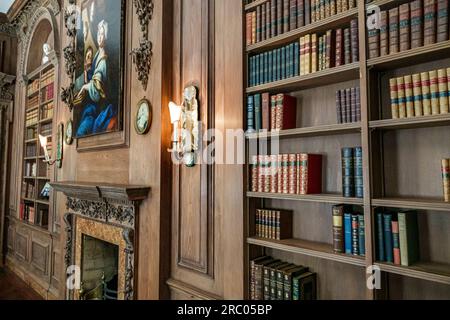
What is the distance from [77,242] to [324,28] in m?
3.37

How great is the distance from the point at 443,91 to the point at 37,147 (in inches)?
213

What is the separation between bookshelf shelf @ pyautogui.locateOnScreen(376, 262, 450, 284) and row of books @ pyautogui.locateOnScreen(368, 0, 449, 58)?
96cm

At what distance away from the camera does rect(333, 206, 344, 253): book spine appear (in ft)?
5.08

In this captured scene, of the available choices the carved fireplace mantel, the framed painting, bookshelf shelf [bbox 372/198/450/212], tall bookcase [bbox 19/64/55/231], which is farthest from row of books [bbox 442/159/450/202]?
tall bookcase [bbox 19/64/55/231]

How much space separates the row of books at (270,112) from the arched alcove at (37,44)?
4813mm

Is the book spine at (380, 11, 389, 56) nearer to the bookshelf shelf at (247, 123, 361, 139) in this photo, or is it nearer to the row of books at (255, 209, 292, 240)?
the bookshelf shelf at (247, 123, 361, 139)

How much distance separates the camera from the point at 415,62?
145 cm

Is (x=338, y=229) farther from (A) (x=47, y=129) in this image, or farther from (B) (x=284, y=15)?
(A) (x=47, y=129)

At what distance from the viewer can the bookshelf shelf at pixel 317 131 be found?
152 cm

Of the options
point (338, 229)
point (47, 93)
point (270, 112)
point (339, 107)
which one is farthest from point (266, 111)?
point (47, 93)

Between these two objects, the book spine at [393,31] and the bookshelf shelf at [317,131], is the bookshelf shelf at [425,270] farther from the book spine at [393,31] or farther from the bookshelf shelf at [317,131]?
the book spine at [393,31]

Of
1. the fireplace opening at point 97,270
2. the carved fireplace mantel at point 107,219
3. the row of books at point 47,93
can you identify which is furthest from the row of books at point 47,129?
the fireplace opening at point 97,270

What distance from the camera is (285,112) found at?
182 cm
